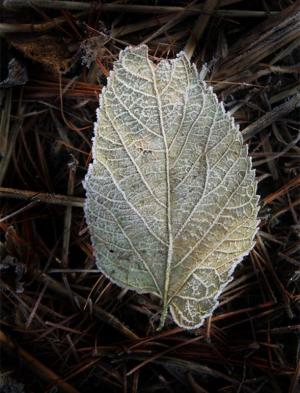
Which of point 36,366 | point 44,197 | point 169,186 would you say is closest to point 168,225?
point 169,186

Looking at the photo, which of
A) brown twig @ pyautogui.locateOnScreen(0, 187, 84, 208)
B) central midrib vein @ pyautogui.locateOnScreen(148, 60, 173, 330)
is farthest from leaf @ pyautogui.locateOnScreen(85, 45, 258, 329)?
brown twig @ pyautogui.locateOnScreen(0, 187, 84, 208)

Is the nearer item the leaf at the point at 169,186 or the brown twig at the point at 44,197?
the leaf at the point at 169,186

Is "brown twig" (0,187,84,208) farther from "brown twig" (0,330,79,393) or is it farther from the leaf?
"brown twig" (0,330,79,393)

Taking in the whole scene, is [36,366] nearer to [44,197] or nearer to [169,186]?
[44,197]

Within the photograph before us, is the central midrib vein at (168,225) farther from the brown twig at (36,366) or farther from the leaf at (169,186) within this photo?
the brown twig at (36,366)

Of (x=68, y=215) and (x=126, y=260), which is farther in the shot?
(x=68, y=215)

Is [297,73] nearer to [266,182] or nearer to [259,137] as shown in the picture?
[259,137]

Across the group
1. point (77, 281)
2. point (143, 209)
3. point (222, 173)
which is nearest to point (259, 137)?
point (222, 173)

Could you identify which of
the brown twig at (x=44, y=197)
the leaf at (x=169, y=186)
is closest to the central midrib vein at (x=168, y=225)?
the leaf at (x=169, y=186)
